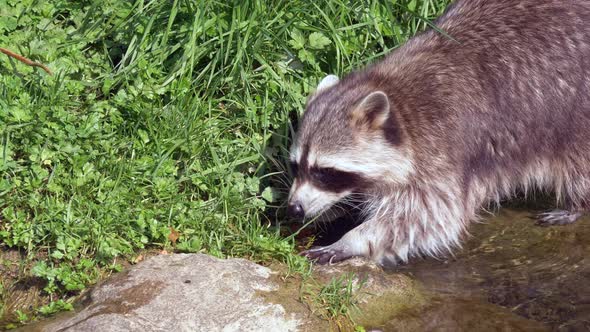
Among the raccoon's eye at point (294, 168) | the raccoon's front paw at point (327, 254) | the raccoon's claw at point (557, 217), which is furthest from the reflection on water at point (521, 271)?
the raccoon's eye at point (294, 168)

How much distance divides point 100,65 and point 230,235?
1.37m

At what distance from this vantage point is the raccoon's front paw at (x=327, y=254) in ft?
14.7

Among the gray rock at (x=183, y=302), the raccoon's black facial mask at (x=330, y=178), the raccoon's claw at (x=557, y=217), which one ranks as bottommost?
the gray rock at (x=183, y=302)

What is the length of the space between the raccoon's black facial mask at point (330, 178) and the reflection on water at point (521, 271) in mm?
518

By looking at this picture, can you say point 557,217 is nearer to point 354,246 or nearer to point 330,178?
point 354,246

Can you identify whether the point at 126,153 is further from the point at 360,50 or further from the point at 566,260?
the point at 566,260

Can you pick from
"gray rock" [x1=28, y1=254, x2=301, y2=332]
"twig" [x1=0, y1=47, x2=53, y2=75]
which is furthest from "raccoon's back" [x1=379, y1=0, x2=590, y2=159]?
"twig" [x1=0, y1=47, x2=53, y2=75]

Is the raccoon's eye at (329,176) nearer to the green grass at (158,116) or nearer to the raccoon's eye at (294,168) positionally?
the raccoon's eye at (294,168)

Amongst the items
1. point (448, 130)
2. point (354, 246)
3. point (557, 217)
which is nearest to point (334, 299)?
point (354, 246)

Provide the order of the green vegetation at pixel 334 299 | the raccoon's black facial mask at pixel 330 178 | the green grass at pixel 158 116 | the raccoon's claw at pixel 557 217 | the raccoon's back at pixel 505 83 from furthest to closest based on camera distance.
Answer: the raccoon's claw at pixel 557 217, the raccoon's back at pixel 505 83, the raccoon's black facial mask at pixel 330 178, the green grass at pixel 158 116, the green vegetation at pixel 334 299

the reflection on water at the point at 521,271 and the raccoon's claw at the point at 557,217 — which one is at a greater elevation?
the raccoon's claw at the point at 557,217

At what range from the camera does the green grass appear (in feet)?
14.2

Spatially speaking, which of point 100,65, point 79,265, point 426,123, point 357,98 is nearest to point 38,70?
point 100,65

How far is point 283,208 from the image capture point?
16.2 ft
